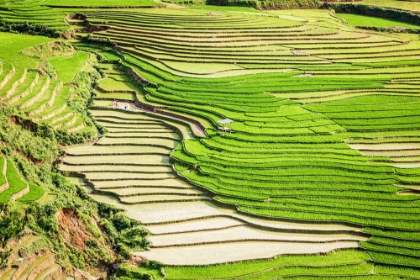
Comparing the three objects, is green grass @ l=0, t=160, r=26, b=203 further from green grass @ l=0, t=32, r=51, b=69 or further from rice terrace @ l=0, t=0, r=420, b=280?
green grass @ l=0, t=32, r=51, b=69

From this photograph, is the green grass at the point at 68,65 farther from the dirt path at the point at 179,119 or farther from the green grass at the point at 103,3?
the green grass at the point at 103,3

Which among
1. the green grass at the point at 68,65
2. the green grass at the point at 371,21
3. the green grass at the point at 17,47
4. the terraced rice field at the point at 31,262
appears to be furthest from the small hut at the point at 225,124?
the green grass at the point at 371,21

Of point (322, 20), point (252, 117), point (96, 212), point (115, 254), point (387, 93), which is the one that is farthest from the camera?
point (322, 20)

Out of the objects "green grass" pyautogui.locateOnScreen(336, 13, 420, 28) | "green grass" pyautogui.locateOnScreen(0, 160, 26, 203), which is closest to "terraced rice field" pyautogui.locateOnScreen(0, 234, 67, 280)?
"green grass" pyautogui.locateOnScreen(0, 160, 26, 203)

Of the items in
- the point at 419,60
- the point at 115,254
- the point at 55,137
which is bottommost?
the point at 115,254

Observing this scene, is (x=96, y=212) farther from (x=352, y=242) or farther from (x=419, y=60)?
(x=419, y=60)

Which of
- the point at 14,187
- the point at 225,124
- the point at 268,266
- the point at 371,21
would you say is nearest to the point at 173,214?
the point at 268,266

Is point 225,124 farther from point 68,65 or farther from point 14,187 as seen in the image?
point 14,187

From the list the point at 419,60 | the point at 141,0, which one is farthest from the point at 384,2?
the point at 141,0
